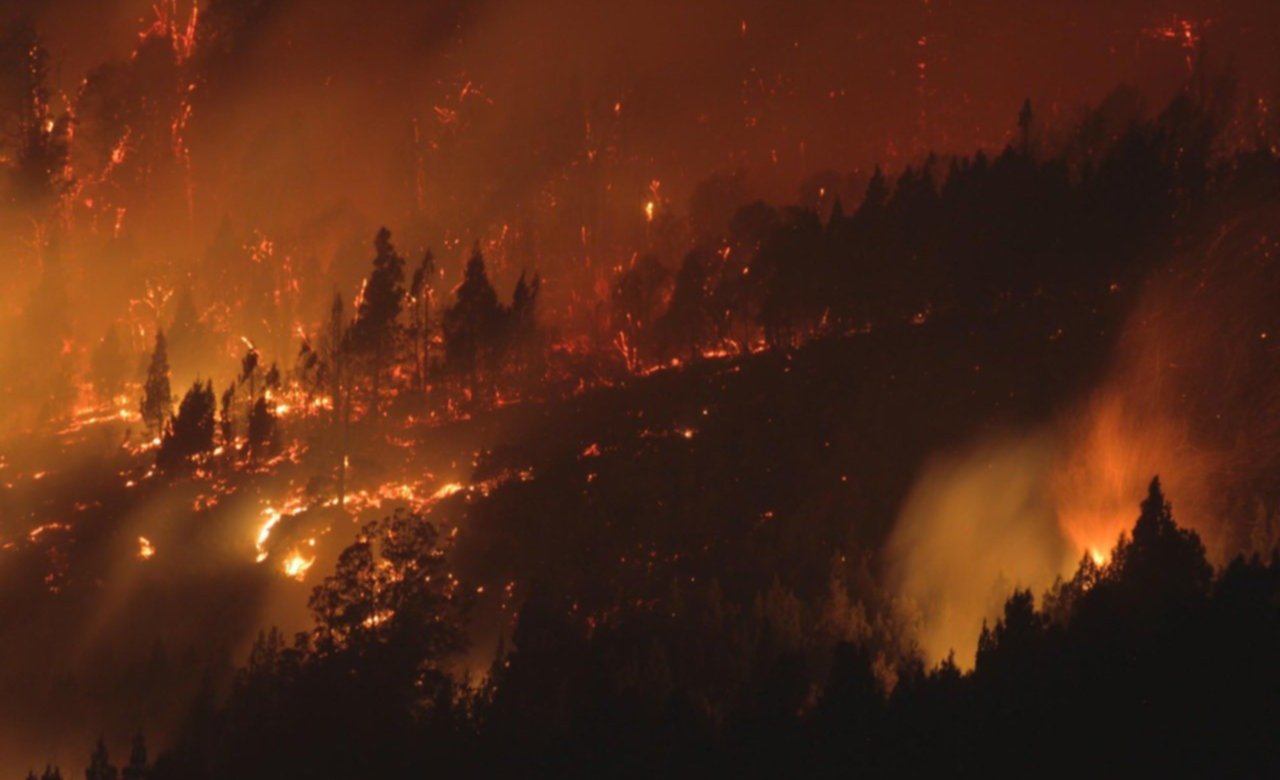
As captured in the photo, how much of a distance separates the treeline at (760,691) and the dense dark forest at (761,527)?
10cm

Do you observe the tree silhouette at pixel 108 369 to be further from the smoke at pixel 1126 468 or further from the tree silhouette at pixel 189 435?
the smoke at pixel 1126 468

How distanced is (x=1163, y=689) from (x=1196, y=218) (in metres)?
47.0

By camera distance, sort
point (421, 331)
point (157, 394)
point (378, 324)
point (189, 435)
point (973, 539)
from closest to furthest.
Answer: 1. point (973, 539)
2. point (189, 435)
3. point (378, 324)
4. point (157, 394)
5. point (421, 331)

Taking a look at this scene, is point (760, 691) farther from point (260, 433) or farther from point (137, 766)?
point (260, 433)

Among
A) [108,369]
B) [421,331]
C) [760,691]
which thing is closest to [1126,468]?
[760,691]

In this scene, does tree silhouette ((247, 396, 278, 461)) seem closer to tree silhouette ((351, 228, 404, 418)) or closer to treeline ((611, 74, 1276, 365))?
tree silhouette ((351, 228, 404, 418))

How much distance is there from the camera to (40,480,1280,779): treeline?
25.3 m

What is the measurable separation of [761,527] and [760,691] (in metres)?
21.0

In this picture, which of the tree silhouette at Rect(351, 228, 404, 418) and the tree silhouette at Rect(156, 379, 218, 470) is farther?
the tree silhouette at Rect(351, 228, 404, 418)

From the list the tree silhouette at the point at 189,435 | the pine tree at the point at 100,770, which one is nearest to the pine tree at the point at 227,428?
the tree silhouette at the point at 189,435

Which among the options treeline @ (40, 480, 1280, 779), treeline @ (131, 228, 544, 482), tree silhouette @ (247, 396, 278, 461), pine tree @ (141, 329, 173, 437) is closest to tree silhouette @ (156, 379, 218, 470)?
treeline @ (131, 228, 544, 482)

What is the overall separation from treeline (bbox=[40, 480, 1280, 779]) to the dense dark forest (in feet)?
0.32

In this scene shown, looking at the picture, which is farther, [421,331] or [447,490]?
[421,331]

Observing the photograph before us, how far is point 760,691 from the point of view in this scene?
31.4 m
